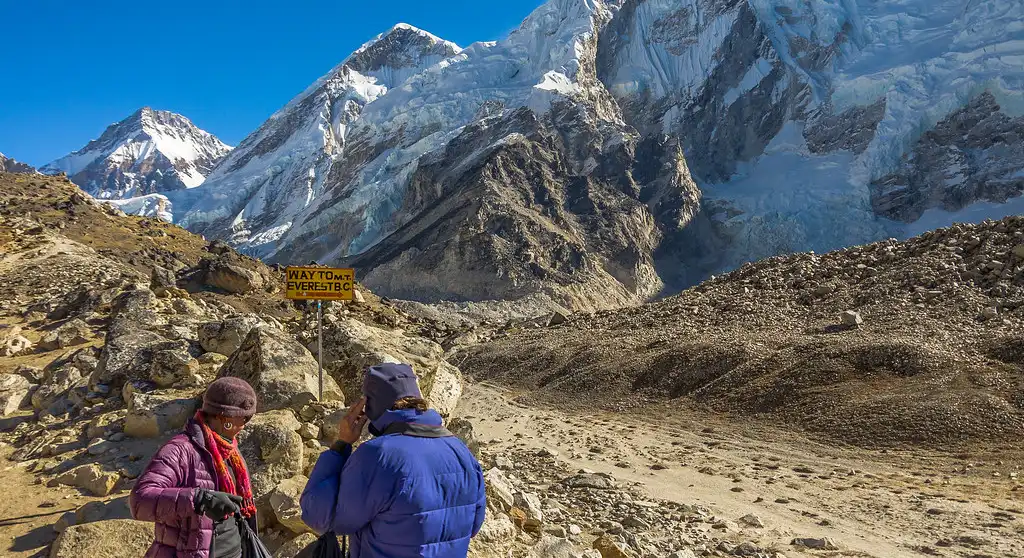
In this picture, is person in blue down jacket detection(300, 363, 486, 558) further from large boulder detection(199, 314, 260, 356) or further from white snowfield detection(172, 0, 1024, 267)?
white snowfield detection(172, 0, 1024, 267)

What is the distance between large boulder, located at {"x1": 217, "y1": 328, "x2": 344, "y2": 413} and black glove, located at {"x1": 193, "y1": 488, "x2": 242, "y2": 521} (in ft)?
13.9

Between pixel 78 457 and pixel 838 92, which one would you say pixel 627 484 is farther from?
pixel 838 92

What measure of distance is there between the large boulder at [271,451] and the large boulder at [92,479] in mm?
1496

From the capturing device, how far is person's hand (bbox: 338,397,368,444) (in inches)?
123

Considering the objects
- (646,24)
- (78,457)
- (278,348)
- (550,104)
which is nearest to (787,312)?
(278,348)

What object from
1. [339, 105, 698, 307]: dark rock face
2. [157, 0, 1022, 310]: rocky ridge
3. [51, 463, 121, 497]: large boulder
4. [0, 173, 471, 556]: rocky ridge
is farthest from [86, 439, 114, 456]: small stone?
[339, 105, 698, 307]: dark rock face

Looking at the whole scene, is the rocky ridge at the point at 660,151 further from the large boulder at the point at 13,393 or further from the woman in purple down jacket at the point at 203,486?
the woman in purple down jacket at the point at 203,486

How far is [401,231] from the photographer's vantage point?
91.4m

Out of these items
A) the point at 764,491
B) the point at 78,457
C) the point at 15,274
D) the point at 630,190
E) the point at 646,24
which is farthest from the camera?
the point at 646,24

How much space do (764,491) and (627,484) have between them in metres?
2.08

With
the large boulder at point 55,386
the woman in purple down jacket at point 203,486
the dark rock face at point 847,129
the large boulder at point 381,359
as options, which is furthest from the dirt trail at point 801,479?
the dark rock face at point 847,129

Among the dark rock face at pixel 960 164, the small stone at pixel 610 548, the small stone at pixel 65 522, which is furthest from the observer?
the dark rock face at pixel 960 164

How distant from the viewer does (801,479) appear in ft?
36.9

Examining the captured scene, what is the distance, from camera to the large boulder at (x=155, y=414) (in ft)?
24.3
